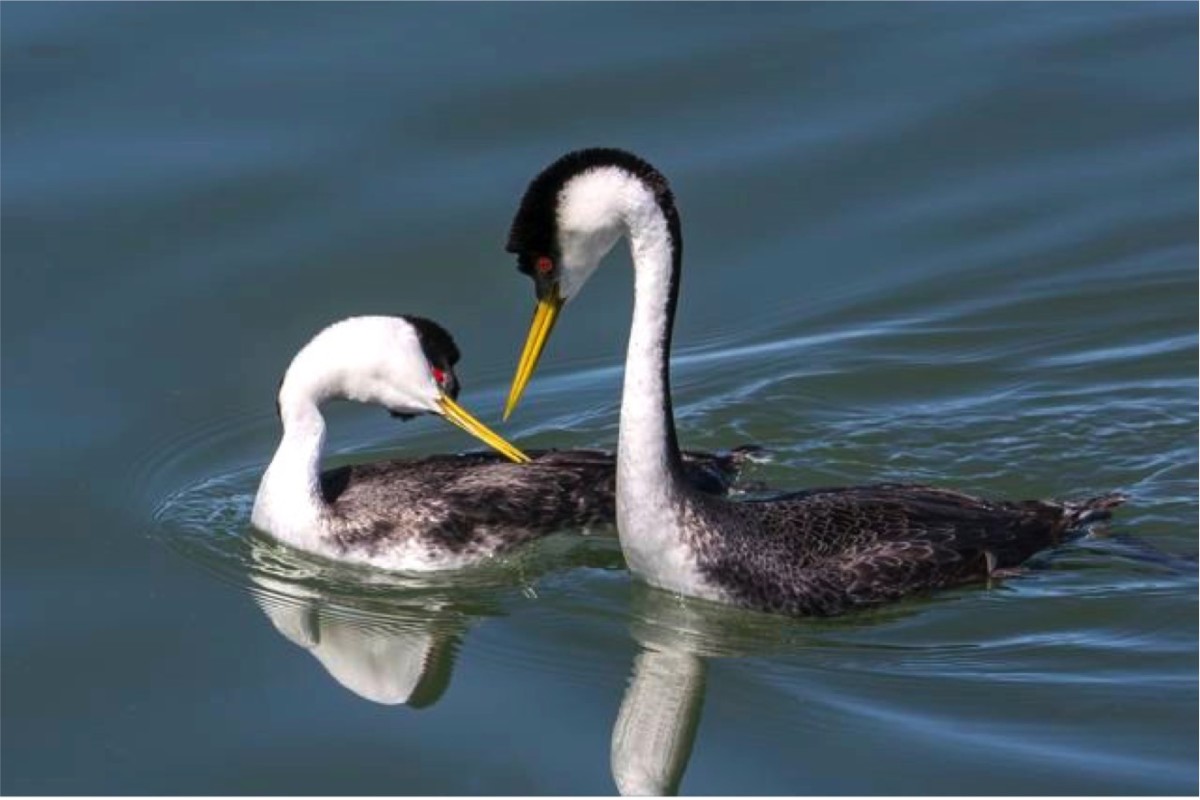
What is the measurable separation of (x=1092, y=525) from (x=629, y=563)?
204 centimetres

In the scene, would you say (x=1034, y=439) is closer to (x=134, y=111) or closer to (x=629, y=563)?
(x=629, y=563)

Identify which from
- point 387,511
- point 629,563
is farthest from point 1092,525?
point 387,511

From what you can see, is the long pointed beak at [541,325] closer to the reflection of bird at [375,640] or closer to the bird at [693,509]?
the bird at [693,509]

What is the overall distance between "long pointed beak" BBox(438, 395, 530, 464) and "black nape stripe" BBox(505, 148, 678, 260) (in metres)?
1.61

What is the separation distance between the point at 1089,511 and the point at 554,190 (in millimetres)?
2863

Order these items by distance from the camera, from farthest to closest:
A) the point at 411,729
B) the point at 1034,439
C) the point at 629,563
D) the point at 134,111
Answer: the point at 134,111, the point at 1034,439, the point at 629,563, the point at 411,729

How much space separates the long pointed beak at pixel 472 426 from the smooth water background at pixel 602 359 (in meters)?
0.46

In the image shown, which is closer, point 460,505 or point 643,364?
point 643,364

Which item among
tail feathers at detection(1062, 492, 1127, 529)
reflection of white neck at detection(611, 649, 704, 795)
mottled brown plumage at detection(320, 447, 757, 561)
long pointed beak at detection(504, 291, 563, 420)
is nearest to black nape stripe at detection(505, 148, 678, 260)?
long pointed beak at detection(504, 291, 563, 420)

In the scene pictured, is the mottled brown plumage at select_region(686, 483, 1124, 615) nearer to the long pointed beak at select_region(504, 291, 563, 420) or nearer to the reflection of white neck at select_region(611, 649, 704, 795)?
the reflection of white neck at select_region(611, 649, 704, 795)

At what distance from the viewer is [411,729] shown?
10.8m

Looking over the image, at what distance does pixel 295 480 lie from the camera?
1232cm

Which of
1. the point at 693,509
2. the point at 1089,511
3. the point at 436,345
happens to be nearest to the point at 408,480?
the point at 436,345

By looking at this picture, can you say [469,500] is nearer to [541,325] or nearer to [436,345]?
[436,345]
